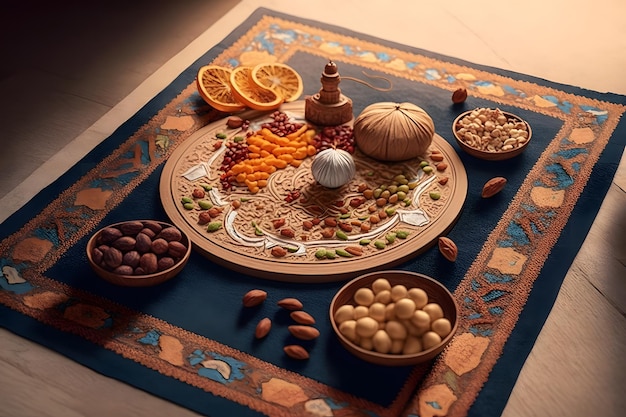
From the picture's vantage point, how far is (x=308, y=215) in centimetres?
298

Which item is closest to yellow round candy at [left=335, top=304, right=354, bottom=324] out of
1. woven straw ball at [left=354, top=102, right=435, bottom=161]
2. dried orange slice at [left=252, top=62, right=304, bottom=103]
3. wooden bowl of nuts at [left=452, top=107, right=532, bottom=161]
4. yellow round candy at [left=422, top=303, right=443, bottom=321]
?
yellow round candy at [left=422, top=303, right=443, bottom=321]

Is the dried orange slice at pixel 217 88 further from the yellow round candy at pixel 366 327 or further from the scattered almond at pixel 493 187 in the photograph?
the yellow round candy at pixel 366 327

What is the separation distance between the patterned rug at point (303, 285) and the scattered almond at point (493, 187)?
3 centimetres

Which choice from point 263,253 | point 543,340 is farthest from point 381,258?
point 543,340

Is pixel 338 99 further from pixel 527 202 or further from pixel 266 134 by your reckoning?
pixel 527 202

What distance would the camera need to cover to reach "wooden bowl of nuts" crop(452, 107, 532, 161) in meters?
3.28

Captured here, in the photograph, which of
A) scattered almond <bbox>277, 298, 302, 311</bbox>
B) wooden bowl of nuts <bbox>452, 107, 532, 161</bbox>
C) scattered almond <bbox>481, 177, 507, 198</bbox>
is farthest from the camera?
wooden bowl of nuts <bbox>452, 107, 532, 161</bbox>

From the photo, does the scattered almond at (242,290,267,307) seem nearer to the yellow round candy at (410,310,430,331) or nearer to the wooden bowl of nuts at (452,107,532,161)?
the yellow round candy at (410,310,430,331)

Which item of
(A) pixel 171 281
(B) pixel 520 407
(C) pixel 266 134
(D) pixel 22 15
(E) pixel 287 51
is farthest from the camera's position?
(D) pixel 22 15

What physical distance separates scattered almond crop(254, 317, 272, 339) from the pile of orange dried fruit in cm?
121

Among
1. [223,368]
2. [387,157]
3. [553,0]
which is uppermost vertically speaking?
[553,0]

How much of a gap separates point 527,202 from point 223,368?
4.55 feet

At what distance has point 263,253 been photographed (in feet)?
9.23

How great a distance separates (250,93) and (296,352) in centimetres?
146
